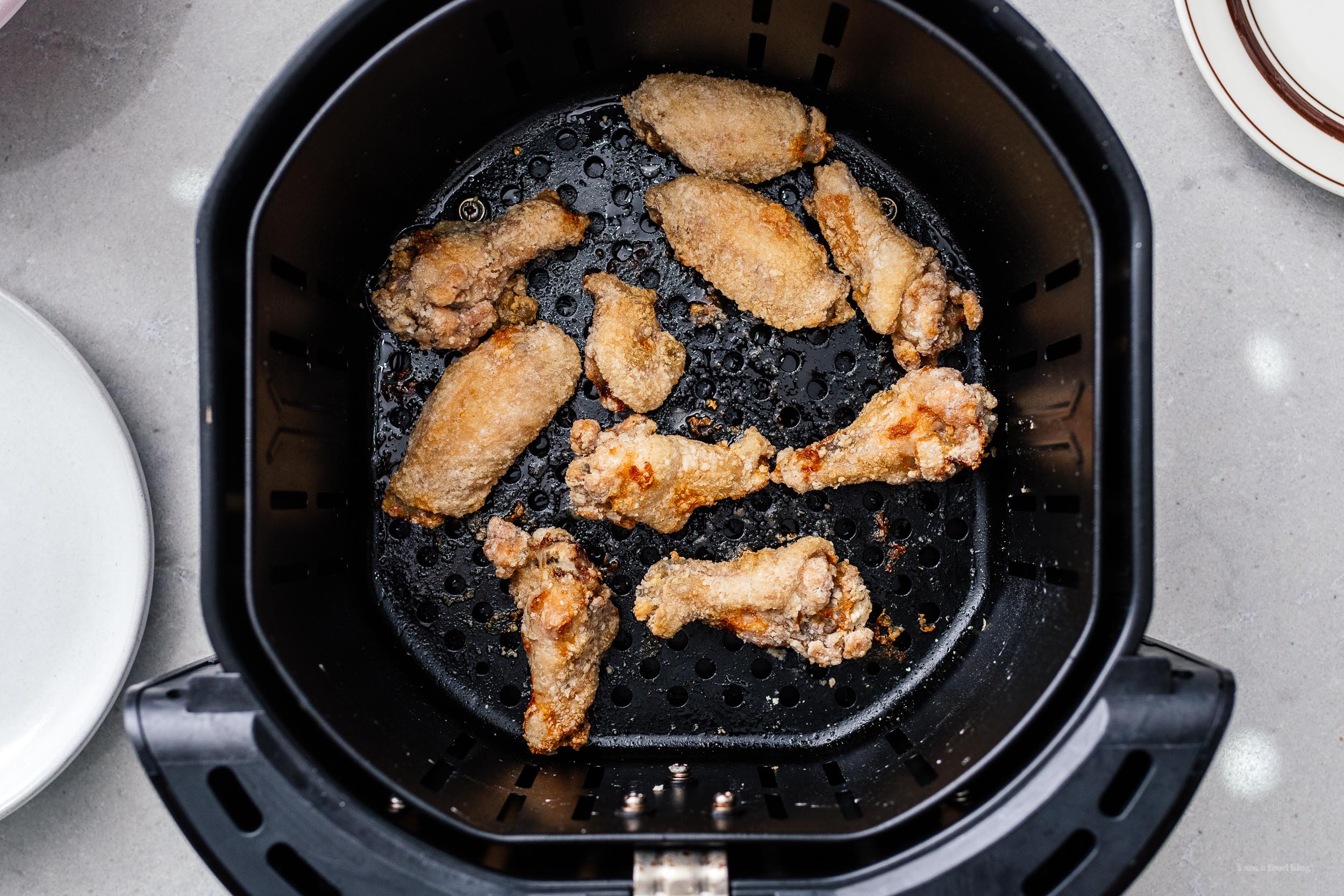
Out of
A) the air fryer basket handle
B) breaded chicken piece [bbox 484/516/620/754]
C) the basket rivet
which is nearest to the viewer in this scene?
the air fryer basket handle

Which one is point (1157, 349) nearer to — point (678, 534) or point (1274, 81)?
point (1274, 81)

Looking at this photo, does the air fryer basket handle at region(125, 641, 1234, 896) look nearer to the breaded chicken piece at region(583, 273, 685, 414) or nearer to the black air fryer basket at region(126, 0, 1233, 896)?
the black air fryer basket at region(126, 0, 1233, 896)

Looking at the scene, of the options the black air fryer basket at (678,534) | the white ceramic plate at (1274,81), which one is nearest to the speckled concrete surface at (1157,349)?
the white ceramic plate at (1274,81)

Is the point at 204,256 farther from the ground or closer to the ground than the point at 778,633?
farther from the ground

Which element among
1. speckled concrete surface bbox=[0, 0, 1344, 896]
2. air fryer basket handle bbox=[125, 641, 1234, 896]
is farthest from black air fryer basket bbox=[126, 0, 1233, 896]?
speckled concrete surface bbox=[0, 0, 1344, 896]

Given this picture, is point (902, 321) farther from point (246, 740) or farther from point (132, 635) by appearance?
point (132, 635)

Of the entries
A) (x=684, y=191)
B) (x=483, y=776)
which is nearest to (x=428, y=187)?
(x=684, y=191)

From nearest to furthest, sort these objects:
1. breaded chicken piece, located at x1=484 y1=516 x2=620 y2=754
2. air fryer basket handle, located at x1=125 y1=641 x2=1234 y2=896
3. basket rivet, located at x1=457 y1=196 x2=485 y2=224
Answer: air fryer basket handle, located at x1=125 y1=641 x2=1234 y2=896, breaded chicken piece, located at x1=484 y1=516 x2=620 y2=754, basket rivet, located at x1=457 y1=196 x2=485 y2=224

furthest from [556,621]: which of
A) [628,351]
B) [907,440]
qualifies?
[907,440]
